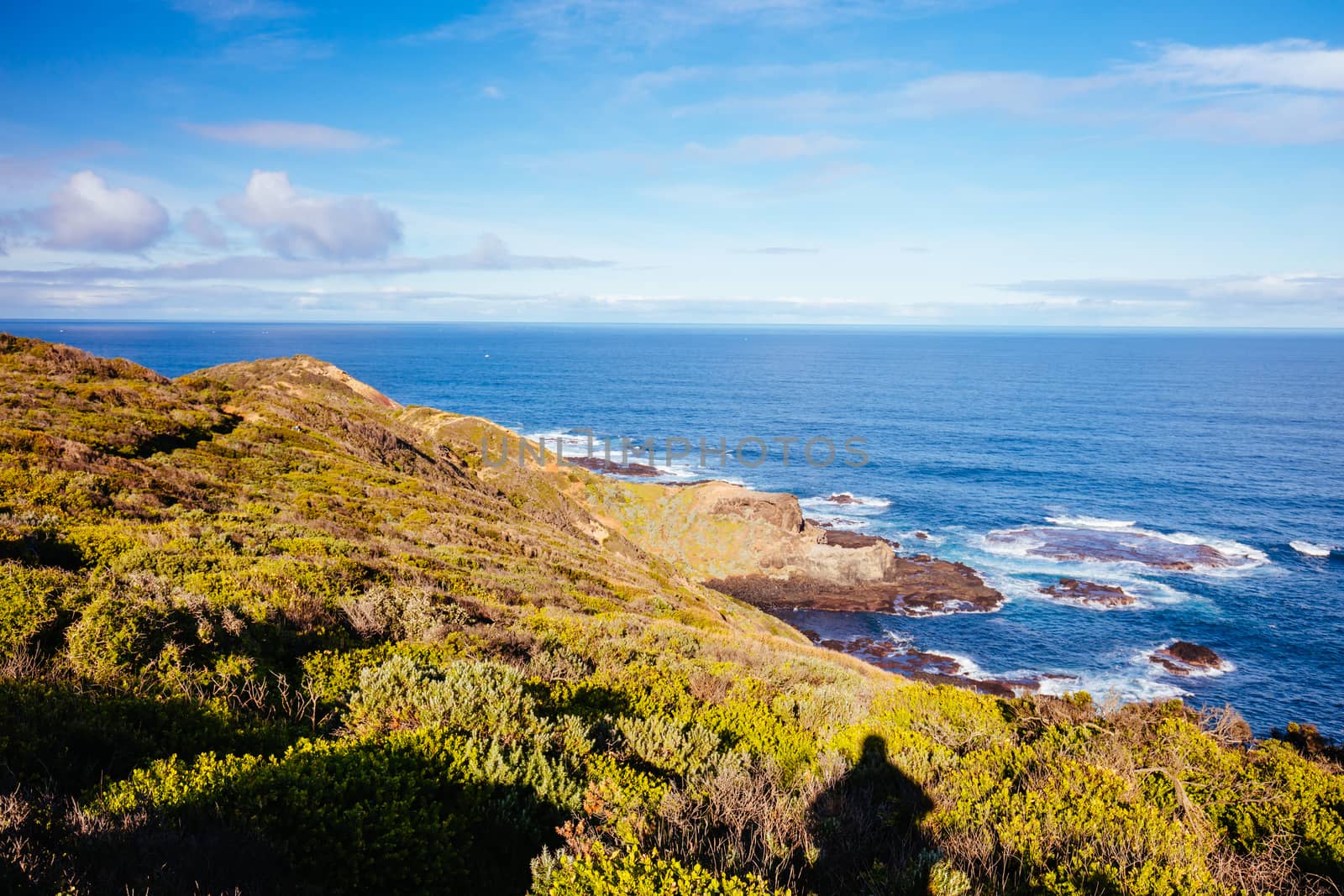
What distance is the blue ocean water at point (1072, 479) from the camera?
3709 cm

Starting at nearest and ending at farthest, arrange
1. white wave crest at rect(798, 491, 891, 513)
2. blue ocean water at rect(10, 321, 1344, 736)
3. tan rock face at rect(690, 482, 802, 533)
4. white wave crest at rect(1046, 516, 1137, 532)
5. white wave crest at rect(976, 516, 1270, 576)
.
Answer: blue ocean water at rect(10, 321, 1344, 736) → white wave crest at rect(976, 516, 1270, 576) → tan rock face at rect(690, 482, 802, 533) → white wave crest at rect(1046, 516, 1137, 532) → white wave crest at rect(798, 491, 891, 513)

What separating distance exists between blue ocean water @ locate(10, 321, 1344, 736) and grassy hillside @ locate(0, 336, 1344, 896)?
2983 centimetres

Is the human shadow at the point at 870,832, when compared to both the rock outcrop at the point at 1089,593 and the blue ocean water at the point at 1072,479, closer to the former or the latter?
the blue ocean water at the point at 1072,479

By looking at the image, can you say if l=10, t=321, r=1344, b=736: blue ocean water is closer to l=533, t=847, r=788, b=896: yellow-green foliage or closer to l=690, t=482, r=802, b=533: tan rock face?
l=690, t=482, r=802, b=533: tan rock face

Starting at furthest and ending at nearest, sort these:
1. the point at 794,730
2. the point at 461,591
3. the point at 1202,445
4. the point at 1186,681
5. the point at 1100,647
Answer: the point at 1202,445 < the point at 1100,647 < the point at 1186,681 < the point at 461,591 < the point at 794,730

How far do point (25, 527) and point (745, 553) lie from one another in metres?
41.7

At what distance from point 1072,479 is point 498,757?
77.3 metres

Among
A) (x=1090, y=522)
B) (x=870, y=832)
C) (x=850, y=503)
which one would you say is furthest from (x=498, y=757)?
(x=1090, y=522)

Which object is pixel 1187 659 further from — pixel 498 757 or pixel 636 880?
pixel 636 880

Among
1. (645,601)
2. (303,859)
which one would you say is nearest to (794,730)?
(303,859)

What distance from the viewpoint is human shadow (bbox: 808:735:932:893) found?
5324mm

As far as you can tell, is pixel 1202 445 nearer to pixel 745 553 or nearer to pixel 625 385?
pixel 745 553

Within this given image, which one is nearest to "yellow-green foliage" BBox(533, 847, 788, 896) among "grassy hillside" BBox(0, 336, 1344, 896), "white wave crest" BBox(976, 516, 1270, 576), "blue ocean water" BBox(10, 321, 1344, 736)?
"grassy hillside" BBox(0, 336, 1344, 896)

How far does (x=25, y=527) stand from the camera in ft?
35.0
